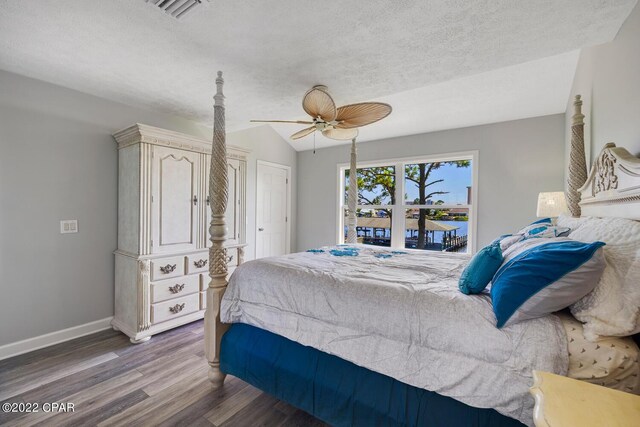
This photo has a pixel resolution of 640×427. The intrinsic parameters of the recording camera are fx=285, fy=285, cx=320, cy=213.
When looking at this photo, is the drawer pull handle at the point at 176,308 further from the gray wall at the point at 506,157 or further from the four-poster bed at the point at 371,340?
the gray wall at the point at 506,157

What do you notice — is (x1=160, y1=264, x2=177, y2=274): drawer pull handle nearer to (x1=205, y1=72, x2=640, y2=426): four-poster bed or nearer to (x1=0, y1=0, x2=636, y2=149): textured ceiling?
(x1=205, y1=72, x2=640, y2=426): four-poster bed

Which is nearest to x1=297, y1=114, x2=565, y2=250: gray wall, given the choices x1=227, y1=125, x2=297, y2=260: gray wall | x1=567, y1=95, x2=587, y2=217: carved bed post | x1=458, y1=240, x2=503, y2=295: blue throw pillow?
x1=567, y1=95, x2=587, y2=217: carved bed post

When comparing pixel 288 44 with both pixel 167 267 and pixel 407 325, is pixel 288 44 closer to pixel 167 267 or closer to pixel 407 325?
pixel 407 325

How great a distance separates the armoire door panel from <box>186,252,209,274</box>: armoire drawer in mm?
108

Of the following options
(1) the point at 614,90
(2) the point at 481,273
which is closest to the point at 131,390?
(2) the point at 481,273

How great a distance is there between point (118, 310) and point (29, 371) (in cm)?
78

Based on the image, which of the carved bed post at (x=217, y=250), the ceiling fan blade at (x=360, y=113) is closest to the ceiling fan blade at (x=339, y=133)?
the ceiling fan blade at (x=360, y=113)

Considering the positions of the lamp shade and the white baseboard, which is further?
the lamp shade

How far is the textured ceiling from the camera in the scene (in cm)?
156

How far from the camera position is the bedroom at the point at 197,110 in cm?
165

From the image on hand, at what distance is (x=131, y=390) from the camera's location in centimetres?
196

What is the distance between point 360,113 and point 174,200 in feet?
6.65

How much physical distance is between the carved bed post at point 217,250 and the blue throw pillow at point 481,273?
155 cm

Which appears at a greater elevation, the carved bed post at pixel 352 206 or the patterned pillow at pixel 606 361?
the carved bed post at pixel 352 206
